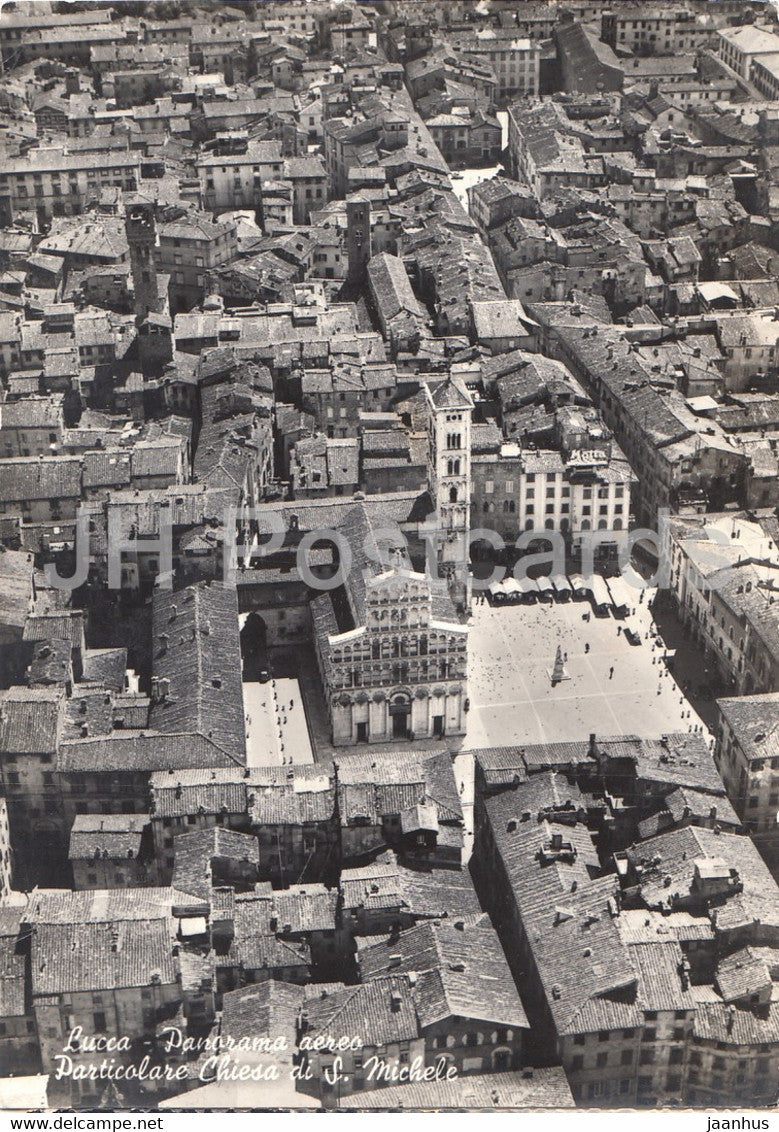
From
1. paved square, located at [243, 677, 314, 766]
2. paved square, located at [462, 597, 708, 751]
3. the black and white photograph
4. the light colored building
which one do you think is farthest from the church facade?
the light colored building

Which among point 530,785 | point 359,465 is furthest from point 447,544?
point 530,785

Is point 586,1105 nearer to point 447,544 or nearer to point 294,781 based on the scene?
point 294,781

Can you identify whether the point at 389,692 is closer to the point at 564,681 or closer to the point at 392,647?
the point at 392,647

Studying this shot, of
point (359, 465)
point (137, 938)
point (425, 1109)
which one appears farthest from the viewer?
point (359, 465)

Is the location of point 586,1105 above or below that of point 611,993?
below

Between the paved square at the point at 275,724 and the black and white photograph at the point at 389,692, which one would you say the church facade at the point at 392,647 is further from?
the paved square at the point at 275,724

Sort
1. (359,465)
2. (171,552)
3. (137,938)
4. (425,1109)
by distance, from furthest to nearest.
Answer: (359,465) < (171,552) < (137,938) < (425,1109)

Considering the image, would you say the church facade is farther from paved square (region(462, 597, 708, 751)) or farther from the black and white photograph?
paved square (region(462, 597, 708, 751))
